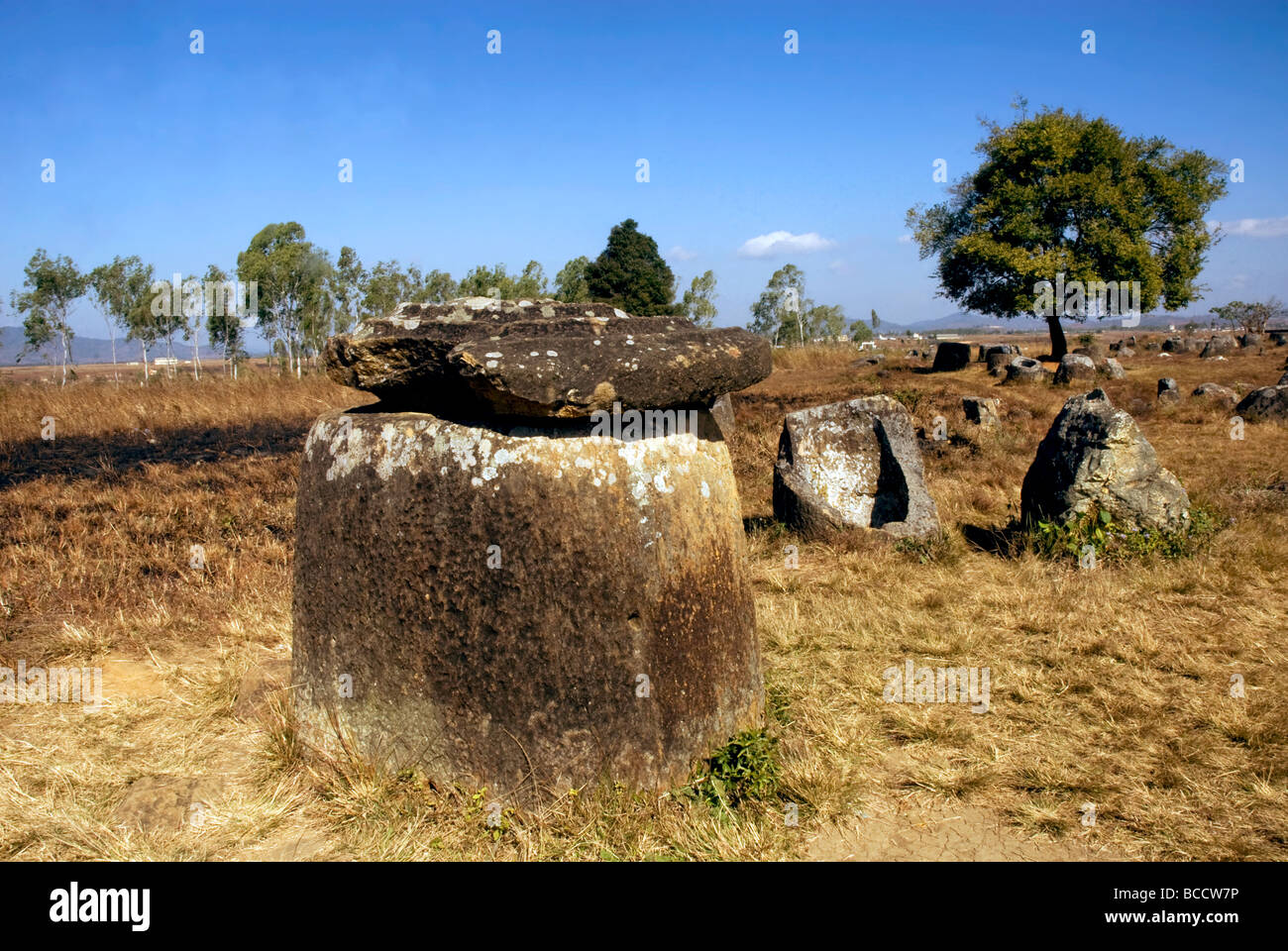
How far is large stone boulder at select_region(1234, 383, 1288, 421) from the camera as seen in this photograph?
12.9 meters

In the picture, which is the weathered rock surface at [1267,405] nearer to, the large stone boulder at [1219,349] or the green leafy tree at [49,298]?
the large stone boulder at [1219,349]

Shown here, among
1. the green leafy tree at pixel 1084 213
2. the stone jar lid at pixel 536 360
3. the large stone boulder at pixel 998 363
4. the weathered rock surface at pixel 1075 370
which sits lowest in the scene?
the stone jar lid at pixel 536 360

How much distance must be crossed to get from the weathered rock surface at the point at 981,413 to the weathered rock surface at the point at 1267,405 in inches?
153

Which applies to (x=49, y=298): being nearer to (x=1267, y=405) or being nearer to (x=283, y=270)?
(x=283, y=270)

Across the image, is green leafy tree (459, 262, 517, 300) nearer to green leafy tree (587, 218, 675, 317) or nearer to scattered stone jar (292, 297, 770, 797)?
green leafy tree (587, 218, 675, 317)

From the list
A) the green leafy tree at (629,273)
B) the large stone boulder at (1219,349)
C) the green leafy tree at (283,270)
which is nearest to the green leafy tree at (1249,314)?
the large stone boulder at (1219,349)

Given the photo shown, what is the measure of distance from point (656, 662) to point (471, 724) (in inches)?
29.5

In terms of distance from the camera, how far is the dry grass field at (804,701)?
3.11 m

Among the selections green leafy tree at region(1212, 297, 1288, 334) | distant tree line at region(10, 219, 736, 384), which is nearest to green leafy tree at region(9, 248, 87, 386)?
distant tree line at region(10, 219, 736, 384)

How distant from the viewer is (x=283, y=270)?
4088 cm

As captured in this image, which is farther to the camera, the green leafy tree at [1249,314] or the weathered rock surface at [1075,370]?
the green leafy tree at [1249,314]

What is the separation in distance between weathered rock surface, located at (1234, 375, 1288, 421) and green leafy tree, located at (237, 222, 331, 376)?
3804cm

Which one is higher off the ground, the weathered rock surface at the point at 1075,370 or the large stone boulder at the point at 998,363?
the large stone boulder at the point at 998,363

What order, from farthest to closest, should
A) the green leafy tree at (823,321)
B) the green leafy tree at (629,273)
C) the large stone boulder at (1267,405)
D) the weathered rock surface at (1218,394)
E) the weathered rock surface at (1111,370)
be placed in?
the green leafy tree at (823,321) → the green leafy tree at (629,273) → the weathered rock surface at (1111,370) → the weathered rock surface at (1218,394) → the large stone boulder at (1267,405)
